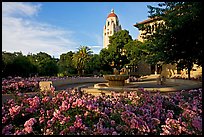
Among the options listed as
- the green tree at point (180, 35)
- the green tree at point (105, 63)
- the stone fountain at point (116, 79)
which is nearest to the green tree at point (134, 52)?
the green tree at point (105, 63)

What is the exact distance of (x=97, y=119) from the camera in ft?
11.5

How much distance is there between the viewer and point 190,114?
344 centimetres

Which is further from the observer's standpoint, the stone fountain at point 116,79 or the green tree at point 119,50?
the green tree at point 119,50

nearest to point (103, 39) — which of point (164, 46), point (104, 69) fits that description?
point (104, 69)

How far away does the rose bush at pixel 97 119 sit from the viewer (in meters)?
2.90

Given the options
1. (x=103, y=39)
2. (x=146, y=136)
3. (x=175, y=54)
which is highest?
(x=103, y=39)

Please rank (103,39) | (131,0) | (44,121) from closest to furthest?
(131,0), (44,121), (103,39)

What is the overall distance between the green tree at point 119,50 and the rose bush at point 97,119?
29.4m

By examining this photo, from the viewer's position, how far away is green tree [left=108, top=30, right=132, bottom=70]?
34094 millimetres

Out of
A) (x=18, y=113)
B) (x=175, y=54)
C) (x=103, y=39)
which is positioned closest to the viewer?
(x=18, y=113)

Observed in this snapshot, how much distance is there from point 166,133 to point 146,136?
0.86 ft

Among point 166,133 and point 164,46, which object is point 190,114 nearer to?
point 166,133

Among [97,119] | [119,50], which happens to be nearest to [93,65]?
[119,50]

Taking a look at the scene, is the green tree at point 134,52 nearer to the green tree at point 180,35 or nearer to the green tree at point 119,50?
the green tree at point 119,50
